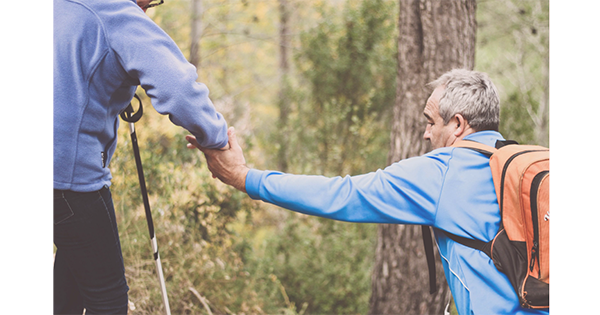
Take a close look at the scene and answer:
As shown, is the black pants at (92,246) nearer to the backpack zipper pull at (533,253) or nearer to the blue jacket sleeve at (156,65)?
the blue jacket sleeve at (156,65)

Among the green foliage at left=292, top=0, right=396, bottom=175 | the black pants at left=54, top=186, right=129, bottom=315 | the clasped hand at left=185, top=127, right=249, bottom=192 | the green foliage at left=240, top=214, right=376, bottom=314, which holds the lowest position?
the green foliage at left=240, top=214, right=376, bottom=314

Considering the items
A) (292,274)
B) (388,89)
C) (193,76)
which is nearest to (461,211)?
(193,76)

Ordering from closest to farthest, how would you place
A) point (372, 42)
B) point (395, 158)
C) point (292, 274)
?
point (395, 158) → point (292, 274) → point (372, 42)

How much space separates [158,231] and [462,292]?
8.66 ft

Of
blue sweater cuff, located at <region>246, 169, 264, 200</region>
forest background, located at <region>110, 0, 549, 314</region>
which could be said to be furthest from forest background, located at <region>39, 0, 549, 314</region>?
blue sweater cuff, located at <region>246, 169, 264, 200</region>

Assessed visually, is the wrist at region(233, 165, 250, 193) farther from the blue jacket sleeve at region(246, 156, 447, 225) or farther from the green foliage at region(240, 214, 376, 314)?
the green foliage at region(240, 214, 376, 314)

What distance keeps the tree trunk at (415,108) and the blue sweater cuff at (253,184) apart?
1.83 metres

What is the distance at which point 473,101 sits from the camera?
1.87 meters

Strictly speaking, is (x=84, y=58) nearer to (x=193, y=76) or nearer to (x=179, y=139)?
(x=193, y=76)

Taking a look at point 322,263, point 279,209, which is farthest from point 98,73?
point 279,209

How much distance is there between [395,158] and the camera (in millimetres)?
3412

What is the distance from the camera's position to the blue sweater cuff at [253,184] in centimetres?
183

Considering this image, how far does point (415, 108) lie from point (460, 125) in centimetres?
146

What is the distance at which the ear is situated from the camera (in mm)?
1887
